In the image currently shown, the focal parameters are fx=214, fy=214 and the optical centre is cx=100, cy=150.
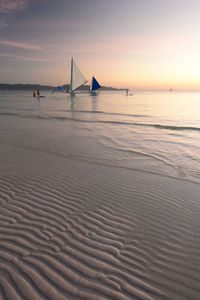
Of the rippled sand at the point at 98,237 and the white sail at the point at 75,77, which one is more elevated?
the white sail at the point at 75,77

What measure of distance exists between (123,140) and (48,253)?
28.4 ft

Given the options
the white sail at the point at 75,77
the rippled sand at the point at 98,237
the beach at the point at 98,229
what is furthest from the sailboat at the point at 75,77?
the rippled sand at the point at 98,237

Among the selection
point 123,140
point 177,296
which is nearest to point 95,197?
point 177,296

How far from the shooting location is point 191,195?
5.09m

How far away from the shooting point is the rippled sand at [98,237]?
264 centimetres

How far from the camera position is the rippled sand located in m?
2.64

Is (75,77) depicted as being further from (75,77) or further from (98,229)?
(98,229)

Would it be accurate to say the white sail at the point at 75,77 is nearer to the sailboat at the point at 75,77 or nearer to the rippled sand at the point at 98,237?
the sailboat at the point at 75,77

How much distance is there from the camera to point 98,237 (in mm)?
3502

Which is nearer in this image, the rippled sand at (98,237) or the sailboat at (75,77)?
the rippled sand at (98,237)

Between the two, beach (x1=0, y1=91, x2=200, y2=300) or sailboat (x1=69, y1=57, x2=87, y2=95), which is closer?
beach (x1=0, y1=91, x2=200, y2=300)

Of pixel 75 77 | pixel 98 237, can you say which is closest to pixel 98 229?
pixel 98 237

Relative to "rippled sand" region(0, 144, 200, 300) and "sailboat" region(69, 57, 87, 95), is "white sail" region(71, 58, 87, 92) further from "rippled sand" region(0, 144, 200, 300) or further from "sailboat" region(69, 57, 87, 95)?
"rippled sand" region(0, 144, 200, 300)

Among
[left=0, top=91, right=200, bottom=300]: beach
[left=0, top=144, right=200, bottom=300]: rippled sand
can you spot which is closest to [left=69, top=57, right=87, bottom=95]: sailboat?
[left=0, top=91, right=200, bottom=300]: beach
